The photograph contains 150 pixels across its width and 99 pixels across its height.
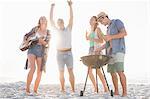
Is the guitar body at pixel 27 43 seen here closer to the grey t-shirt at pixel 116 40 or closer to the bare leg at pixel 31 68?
the bare leg at pixel 31 68

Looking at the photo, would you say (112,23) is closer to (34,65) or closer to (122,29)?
(122,29)

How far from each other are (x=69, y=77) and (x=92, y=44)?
67cm

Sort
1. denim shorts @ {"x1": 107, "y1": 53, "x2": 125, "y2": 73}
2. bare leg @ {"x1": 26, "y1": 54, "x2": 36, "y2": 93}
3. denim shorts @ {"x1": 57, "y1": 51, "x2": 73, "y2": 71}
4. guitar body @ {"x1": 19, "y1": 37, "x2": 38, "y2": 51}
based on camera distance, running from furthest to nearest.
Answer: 1. denim shorts @ {"x1": 57, "y1": 51, "x2": 73, "y2": 71}
2. guitar body @ {"x1": 19, "y1": 37, "x2": 38, "y2": 51}
3. bare leg @ {"x1": 26, "y1": 54, "x2": 36, "y2": 93}
4. denim shorts @ {"x1": 107, "y1": 53, "x2": 125, "y2": 73}

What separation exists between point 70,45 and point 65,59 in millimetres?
254

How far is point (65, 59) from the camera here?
671 centimetres

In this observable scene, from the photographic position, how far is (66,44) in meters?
6.76

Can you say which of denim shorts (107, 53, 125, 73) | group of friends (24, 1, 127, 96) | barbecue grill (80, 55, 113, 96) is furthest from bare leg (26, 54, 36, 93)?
denim shorts (107, 53, 125, 73)

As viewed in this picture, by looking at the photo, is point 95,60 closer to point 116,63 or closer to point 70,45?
point 116,63

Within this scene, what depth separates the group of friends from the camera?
6.25 metres

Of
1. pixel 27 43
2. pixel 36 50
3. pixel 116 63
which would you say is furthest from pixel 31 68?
pixel 116 63

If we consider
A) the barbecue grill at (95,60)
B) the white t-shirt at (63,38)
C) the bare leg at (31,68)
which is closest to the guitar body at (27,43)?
the bare leg at (31,68)

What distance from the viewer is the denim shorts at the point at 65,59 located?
264 inches

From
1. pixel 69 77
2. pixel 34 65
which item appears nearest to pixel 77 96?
pixel 69 77

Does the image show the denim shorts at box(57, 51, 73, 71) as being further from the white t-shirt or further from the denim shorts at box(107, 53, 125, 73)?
the denim shorts at box(107, 53, 125, 73)
